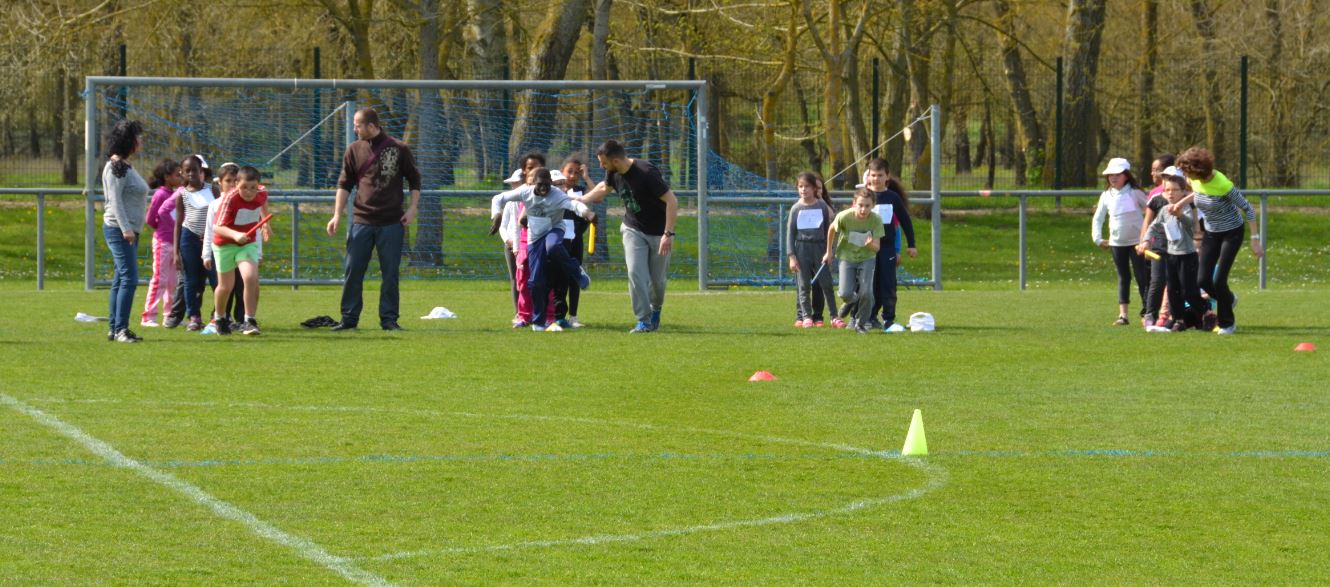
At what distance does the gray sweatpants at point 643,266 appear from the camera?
16.6 m

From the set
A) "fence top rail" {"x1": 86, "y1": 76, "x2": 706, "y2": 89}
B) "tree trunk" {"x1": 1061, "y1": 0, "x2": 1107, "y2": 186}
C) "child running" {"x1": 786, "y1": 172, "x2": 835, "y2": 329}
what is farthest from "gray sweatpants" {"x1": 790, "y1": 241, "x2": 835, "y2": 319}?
"tree trunk" {"x1": 1061, "y1": 0, "x2": 1107, "y2": 186}

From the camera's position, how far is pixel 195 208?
54.1 feet

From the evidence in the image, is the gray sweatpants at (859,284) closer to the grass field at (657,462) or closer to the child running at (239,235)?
the grass field at (657,462)

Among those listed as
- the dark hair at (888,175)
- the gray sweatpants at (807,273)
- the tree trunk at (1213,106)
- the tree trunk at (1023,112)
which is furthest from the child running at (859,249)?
the tree trunk at (1213,106)

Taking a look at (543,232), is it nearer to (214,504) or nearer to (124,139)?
(124,139)

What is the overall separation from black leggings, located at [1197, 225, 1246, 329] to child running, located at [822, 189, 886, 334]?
2757 mm

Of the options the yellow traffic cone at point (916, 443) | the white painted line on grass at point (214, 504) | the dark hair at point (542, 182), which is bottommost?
the white painted line on grass at point (214, 504)

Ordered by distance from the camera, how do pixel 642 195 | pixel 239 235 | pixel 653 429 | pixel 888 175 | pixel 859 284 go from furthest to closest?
1. pixel 888 175
2. pixel 859 284
3. pixel 642 195
4. pixel 239 235
5. pixel 653 429

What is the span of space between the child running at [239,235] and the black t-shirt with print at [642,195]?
9.66ft

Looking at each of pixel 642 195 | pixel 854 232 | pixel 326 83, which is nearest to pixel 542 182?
pixel 642 195

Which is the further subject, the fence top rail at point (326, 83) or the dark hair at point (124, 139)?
the fence top rail at point (326, 83)

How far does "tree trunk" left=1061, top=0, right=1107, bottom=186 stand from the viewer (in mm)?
35250

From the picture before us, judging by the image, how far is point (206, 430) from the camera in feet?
32.9

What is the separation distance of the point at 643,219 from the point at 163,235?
4.25 meters
